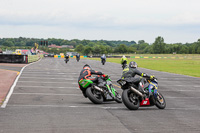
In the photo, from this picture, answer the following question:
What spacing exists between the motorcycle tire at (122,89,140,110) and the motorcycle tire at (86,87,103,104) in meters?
1.46

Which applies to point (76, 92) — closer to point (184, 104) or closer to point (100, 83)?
point (100, 83)

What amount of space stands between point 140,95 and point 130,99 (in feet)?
1.07

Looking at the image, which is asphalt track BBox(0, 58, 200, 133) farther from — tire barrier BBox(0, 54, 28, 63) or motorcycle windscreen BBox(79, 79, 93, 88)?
tire barrier BBox(0, 54, 28, 63)

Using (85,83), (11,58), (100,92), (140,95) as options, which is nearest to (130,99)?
(140,95)

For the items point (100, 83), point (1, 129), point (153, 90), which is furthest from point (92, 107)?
point (1, 129)

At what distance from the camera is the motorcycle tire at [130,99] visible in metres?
11.0

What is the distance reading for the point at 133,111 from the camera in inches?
429

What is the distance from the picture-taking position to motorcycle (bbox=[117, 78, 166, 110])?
1102 centimetres

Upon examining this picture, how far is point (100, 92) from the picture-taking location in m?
12.4

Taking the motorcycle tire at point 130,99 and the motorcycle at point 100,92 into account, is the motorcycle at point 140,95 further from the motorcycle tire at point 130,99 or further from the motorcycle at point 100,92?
the motorcycle at point 100,92

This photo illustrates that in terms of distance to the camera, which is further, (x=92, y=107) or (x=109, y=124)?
(x=92, y=107)

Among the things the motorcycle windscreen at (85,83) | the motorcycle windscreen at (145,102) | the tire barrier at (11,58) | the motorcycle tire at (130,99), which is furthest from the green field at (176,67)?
the motorcycle tire at (130,99)

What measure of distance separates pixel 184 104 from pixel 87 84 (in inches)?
138

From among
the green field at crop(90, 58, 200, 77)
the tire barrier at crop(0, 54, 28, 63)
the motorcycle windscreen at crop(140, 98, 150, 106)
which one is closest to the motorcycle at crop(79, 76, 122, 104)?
the motorcycle windscreen at crop(140, 98, 150, 106)
